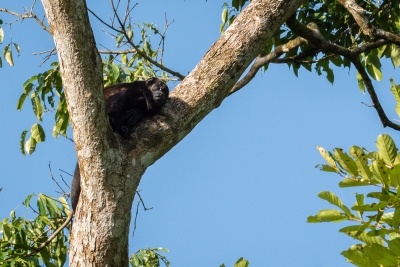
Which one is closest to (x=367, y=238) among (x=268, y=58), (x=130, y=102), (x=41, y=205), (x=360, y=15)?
(x=41, y=205)

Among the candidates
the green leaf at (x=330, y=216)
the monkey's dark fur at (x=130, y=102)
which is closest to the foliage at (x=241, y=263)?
the green leaf at (x=330, y=216)

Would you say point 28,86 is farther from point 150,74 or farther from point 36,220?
point 150,74

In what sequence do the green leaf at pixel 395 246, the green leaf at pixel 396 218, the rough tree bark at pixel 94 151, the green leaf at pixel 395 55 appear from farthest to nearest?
the green leaf at pixel 395 55, the rough tree bark at pixel 94 151, the green leaf at pixel 396 218, the green leaf at pixel 395 246

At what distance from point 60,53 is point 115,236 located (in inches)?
40.2

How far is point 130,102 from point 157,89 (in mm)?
364

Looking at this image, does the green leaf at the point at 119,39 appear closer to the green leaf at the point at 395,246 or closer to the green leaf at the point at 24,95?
the green leaf at the point at 24,95

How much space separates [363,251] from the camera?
6.07 feet

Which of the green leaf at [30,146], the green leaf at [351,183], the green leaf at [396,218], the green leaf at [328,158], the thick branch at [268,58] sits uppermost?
the thick branch at [268,58]

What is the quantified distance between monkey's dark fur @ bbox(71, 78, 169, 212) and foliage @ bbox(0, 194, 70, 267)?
220mm

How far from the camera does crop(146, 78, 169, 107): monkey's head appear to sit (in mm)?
4445

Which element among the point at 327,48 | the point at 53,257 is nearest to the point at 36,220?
the point at 53,257

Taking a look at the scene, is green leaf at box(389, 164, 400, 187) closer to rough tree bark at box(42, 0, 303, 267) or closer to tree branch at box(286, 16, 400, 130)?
rough tree bark at box(42, 0, 303, 267)

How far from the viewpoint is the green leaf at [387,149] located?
Answer: 1926mm

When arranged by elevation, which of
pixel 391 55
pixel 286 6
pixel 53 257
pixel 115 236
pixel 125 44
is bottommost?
pixel 115 236
